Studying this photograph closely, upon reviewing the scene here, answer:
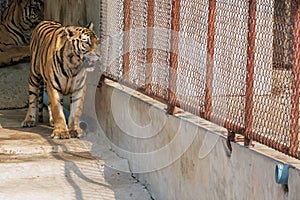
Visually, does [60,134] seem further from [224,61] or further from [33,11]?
[33,11]

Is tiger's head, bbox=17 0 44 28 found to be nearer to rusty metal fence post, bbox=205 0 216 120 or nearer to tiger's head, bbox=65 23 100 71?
tiger's head, bbox=65 23 100 71

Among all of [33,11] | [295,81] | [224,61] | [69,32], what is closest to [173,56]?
[224,61]

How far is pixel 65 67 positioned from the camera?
309 inches

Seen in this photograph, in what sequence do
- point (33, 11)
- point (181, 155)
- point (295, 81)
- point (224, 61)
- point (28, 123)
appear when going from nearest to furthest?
point (295, 81)
point (224, 61)
point (181, 155)
point (28, 123)
point (33, 11)

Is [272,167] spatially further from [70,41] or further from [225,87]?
[70,41]

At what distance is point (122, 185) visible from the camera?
244 inches

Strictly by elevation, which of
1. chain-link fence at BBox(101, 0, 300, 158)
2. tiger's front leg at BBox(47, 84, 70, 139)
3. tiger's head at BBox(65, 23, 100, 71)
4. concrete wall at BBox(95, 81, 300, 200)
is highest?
chain-link fence at BBox(101, 0, 300, 158)

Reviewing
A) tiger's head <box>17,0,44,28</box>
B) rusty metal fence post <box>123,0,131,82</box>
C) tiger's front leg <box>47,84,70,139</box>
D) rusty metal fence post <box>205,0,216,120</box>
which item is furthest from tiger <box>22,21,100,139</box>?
tiger's head <box>17,0,44,28</box>

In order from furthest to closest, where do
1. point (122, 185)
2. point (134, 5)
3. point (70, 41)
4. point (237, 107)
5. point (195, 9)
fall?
point (70, 41) → point (134, 5) → point (122, 185) → point (195, 9) → point (237, 107)

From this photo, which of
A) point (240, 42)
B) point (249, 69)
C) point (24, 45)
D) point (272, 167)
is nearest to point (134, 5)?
point (240, 42)

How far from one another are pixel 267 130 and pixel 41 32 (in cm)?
476

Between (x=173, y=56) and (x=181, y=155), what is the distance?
0.75m

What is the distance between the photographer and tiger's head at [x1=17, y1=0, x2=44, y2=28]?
11758 millimetres

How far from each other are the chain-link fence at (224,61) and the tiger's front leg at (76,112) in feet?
3.02
